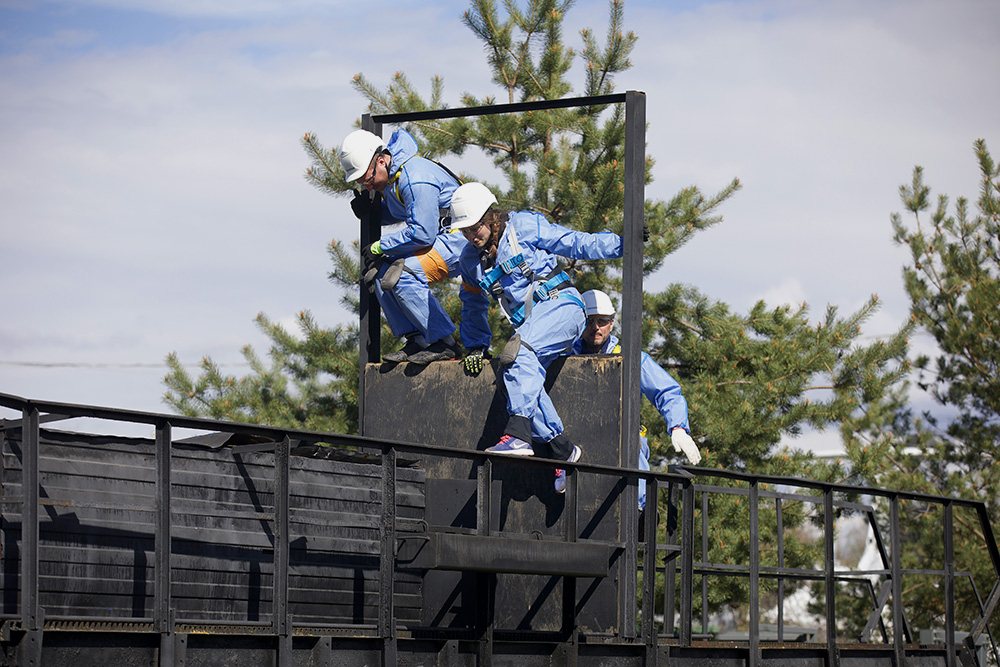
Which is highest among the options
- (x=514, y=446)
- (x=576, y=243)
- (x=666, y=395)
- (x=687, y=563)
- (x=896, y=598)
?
(x=576, y=243)

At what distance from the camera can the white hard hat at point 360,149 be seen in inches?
316

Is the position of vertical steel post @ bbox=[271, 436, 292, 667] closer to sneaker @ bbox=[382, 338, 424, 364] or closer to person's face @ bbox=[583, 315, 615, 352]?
sneaker @ bbox=[382, 338, 424, 364]

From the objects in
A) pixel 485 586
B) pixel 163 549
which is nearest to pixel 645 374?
pixel 485 586

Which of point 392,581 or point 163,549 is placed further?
point 392,581

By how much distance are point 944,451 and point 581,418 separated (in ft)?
38.2

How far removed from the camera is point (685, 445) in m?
7.97

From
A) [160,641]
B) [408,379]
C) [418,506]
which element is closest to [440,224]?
[408,379]

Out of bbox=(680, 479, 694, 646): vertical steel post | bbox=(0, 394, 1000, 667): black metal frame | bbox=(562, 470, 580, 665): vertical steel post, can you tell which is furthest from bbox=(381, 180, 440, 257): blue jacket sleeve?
bbox=(680, 479, 694, 646): vertical steel post

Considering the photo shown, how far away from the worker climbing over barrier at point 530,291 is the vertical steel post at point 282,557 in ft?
6.66

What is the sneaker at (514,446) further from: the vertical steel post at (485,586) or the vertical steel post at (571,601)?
the vertical steel post at (485,586)

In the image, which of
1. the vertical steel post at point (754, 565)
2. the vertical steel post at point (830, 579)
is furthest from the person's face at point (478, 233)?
the vertical steel post at point (830, 579)

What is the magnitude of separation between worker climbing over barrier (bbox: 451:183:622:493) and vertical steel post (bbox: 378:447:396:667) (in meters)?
1.54

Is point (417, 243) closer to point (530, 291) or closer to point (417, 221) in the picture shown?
point (417, 221)

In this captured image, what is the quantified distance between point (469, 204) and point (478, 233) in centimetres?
23
